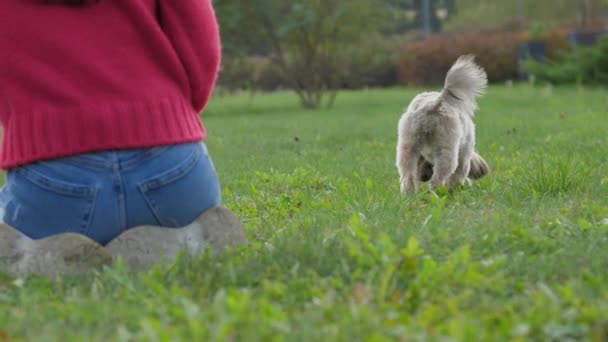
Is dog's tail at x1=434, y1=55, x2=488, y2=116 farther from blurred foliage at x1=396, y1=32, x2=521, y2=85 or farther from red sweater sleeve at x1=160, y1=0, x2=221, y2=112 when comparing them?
blurred foliage at x1=396, y1=32, x2=521, y2=85

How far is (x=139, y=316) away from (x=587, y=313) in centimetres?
146

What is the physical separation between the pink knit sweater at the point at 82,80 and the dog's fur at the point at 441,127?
8.88 ft

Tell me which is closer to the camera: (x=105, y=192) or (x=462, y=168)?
(x=105, y=192)

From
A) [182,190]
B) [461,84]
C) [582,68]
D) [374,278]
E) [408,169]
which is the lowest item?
[582,68]

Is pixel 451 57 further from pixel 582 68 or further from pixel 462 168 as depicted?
pixel 462 168

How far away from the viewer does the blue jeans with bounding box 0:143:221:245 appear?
3.75m

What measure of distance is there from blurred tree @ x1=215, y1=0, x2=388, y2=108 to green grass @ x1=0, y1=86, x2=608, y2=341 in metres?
14.0

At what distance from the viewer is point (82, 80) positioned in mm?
3727

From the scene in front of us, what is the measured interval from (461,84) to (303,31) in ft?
47.5

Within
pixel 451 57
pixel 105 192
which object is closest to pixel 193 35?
pixel 105 192

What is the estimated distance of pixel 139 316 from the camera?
10.1ft

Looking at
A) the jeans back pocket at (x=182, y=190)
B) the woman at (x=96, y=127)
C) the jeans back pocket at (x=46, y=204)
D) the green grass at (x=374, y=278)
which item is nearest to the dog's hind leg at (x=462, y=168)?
the green grass at (x=374, y=278)

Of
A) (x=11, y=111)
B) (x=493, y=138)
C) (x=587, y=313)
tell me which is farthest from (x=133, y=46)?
(x=493, y=138)

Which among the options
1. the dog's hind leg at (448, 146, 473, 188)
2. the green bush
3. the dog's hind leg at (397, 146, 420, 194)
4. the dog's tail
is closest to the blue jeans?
the dog's hind leg at (397, 146, 420, 194)
